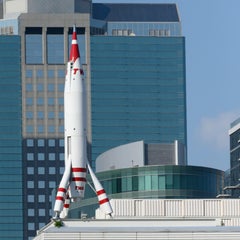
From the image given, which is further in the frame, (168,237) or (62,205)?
(62,205)

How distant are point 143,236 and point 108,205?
39.0m

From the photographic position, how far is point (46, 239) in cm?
15112

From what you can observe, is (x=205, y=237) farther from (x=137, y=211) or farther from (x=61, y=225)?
(x=137, y=211)

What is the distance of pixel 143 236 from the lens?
150m

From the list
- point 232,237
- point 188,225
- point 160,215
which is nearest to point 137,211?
point 160,215

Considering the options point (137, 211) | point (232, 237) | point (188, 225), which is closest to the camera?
point (232, 237)

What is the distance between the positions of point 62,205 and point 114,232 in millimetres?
42569

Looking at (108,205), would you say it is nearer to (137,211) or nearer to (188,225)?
(137,211)

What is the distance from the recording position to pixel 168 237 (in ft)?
494

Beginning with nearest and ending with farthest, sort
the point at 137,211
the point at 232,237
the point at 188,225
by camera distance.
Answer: the point at 232,237, the point at 188,225, the point at 137,211

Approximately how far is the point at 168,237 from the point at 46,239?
9.32m

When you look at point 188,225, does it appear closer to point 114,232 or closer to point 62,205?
point 114,232

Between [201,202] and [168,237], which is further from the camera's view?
[201,202]

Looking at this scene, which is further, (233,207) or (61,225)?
(233,207)
